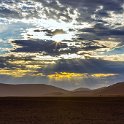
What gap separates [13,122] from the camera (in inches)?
972

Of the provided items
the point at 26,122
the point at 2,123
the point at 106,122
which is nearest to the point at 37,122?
the point at 26,122

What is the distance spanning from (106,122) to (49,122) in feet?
12.7

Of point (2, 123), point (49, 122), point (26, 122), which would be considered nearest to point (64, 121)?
point (49, 122)

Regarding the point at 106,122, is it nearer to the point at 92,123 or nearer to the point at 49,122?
the point at 92,123

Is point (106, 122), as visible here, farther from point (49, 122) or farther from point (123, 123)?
point (49, 122)

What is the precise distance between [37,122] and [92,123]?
3716 millimetres

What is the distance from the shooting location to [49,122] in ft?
79.4

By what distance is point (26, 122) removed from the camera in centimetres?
2430

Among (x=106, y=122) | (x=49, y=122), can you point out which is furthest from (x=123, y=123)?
(x=49, y=122)

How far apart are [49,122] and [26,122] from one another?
5.12 feet

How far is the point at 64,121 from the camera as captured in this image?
24.2 metres

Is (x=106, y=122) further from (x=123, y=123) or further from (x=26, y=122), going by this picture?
(x=26, y=122)

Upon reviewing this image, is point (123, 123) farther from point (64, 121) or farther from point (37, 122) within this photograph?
point (37, 122)

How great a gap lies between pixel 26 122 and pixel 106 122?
5.41 metres
